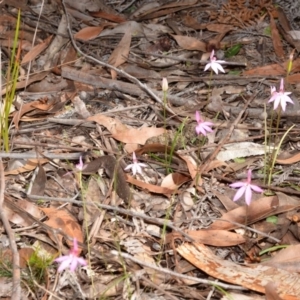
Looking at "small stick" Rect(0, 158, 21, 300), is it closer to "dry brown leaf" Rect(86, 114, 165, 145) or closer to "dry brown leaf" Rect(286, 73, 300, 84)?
"dry brown leaf" Rect(86, 114, 165, 145)

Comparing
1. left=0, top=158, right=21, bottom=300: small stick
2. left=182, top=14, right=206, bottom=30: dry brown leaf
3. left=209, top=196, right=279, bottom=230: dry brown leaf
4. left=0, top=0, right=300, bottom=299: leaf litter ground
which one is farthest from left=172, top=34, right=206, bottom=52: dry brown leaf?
left=0, top=158, right=21, bottom=300: small stick

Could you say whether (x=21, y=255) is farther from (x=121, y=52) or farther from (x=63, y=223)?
(x=121, y=52)

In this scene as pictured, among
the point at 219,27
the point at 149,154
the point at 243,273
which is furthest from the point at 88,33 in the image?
the point at 243,273

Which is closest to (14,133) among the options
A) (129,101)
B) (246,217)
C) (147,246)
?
(129,101)

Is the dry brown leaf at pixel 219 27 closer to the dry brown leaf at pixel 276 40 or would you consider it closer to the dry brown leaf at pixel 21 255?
the dry brown leaf at pixel 276 40

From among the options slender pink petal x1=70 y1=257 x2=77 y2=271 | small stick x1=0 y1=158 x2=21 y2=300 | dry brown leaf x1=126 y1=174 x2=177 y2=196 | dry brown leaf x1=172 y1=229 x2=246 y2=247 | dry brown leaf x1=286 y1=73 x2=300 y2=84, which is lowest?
dry brown leaf x1=126 y1=174 x2=177 y2=196

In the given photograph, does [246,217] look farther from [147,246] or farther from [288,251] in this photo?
[147,246]

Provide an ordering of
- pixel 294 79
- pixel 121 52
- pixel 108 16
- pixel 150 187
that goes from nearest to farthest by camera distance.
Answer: pixel 150 187 < pixel 294 79 < pixel 121 52 < pixel 108 16
